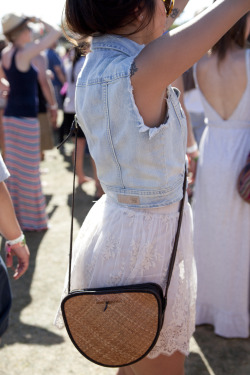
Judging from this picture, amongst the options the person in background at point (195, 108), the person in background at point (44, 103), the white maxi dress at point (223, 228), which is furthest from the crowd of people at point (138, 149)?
the person in background at point (44, 103)

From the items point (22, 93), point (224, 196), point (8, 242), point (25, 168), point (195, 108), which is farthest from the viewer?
point (195, 108)

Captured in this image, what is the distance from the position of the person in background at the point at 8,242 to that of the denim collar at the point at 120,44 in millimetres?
590

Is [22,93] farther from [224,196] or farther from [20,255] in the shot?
[20,255]

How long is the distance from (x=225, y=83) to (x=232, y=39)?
24cm

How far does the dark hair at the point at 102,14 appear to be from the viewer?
1368mm

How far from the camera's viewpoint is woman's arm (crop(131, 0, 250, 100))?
1.27 meters

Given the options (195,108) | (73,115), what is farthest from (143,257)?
(73,115)

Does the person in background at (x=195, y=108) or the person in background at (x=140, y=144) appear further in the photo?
the person in background at (x=195, y=108)

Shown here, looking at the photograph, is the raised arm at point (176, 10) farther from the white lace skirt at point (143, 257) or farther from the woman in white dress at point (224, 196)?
the white lace skirt at point (143, 257)

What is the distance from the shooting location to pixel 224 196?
2822 mm

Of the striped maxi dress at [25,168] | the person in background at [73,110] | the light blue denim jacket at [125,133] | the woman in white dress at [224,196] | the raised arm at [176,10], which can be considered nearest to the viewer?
the light blue denim jacket at [125,133]

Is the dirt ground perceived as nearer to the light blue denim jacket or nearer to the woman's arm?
the light blue denim jacket

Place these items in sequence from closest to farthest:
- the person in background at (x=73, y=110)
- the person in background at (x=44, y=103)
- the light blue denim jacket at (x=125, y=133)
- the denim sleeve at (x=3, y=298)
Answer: the light blue denim jacket at (x=125, y=133)
the denim sleeve at (x=3, y=298)
the person in background at (x=73, y=110)
the person in background at (x=44, y=103)

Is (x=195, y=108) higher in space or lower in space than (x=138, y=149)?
lower
